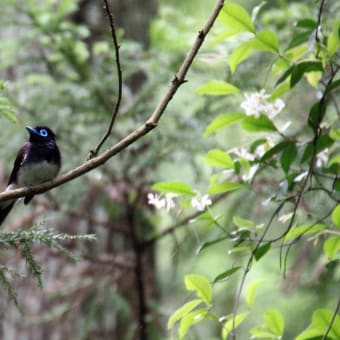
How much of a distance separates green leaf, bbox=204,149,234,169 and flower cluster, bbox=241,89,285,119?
0.19 meters

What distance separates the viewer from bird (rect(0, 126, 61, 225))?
A: 4.07 meters

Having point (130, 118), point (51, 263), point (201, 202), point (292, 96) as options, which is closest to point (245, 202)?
point (292, 96)

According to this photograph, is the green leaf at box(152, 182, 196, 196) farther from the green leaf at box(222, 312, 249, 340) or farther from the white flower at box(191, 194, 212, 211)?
the green leaf at box(222, 312, 249, 340)

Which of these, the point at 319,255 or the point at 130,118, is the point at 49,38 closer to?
the point at 130,118

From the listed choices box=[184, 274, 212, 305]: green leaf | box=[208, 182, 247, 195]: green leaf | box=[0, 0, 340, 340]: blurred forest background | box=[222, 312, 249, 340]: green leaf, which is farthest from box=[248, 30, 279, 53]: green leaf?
box=[0, 0, 340, 340]: blurred forest background

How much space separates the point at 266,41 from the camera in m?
2.44

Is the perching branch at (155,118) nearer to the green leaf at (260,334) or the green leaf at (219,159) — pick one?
the green leaf at (219,159)

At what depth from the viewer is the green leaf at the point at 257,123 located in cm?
252

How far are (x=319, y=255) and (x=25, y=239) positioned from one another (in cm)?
320

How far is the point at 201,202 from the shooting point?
246 centimetres

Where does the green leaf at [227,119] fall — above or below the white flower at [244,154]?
above

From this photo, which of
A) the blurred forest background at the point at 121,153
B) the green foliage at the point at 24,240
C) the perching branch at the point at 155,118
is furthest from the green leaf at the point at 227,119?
the blurred forest background at the point at 121,153

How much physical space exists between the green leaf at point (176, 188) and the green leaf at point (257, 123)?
31cm

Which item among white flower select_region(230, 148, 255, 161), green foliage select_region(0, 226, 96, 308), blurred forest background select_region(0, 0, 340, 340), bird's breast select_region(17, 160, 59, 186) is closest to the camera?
green foliage select_region(0, 226, 96, 308)
